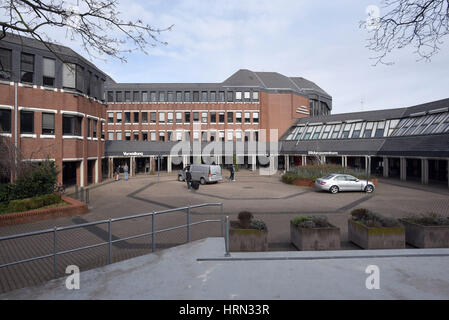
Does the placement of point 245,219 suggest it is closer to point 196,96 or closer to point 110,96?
point 196,96

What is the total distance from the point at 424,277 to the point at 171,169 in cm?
3604

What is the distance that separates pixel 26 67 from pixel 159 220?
15.5 m

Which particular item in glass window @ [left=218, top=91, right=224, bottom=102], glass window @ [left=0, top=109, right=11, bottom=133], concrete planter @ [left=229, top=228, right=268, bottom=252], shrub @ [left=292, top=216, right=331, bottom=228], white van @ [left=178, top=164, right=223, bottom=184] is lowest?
concrete planter @ [left=229, top=228, right=268, bottom=252]

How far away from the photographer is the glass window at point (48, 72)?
19.8 meters

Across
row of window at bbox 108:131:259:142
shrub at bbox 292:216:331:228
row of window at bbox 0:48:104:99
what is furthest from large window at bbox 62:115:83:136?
row of window at bbox 108:131:259:142

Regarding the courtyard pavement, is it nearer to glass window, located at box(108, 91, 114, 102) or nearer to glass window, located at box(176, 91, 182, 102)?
glass window, located at box(176, 91, 182, 102)

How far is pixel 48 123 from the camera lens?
20109 mm

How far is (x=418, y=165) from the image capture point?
28.3 metres

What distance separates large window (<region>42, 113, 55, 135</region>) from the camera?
1992cm

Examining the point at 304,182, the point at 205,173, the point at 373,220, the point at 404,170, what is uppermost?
the point at 404,170

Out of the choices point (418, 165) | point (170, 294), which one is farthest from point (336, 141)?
point (170, 294)

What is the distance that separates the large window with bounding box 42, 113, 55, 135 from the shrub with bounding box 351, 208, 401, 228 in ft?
66.0

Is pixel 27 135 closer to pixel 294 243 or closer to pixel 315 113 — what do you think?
pixel 294 243

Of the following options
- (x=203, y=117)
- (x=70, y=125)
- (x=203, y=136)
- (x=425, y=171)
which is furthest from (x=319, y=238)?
(x=203, y=117)
